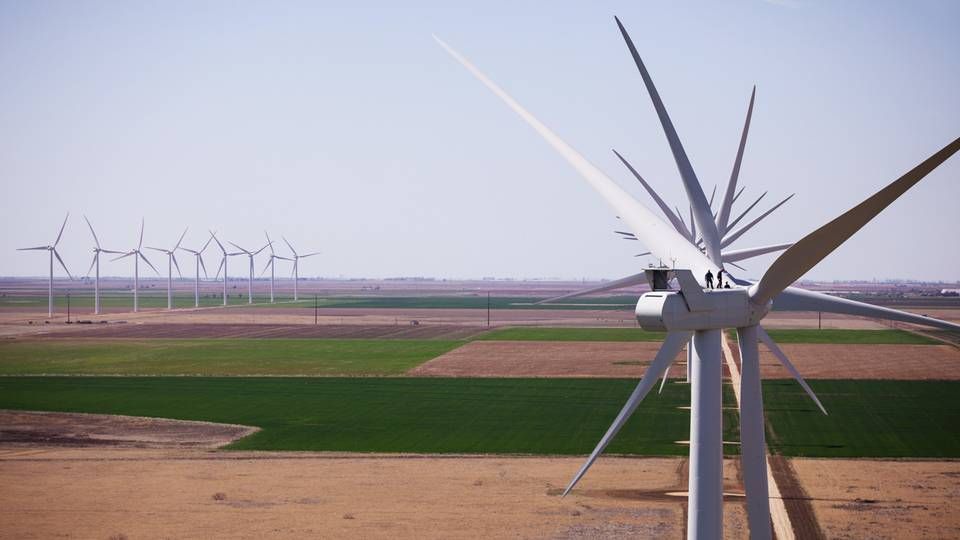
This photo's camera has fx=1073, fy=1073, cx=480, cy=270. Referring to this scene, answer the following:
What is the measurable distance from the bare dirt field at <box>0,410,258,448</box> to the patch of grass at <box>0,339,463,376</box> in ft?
89.3

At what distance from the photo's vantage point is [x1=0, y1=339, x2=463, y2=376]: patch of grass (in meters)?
97.2

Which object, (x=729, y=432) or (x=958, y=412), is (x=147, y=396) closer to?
(x=729, y=432)

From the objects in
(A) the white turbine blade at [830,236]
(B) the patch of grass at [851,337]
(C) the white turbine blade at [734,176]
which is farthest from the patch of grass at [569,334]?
(A) the white turbine blade at [830,236]

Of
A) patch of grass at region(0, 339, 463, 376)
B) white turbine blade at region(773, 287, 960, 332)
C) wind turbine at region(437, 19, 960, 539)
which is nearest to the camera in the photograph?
wind turbine at region(437, 19, 960, 539)

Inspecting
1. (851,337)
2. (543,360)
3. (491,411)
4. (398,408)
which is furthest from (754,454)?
(851,337)

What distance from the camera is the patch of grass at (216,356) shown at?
97.2 m

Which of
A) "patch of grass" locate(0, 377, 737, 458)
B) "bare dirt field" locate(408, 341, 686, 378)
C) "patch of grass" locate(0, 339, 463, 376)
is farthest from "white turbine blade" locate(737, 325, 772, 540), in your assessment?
"patch of grass" locate(0, 339, 463, 376)

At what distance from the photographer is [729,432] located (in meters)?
59.8

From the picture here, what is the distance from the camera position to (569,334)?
5512 inches

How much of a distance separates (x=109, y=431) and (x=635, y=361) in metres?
53.4

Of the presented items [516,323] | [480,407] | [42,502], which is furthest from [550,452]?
[516,323]

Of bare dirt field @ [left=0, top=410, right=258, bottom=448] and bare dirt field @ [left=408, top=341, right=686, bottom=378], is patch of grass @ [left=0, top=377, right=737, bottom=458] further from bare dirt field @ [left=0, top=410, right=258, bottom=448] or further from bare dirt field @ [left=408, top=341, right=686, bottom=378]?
bare dirt field @ [left=408, top=341, right=686, bottom=378]

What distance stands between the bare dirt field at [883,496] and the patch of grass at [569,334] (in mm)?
76160

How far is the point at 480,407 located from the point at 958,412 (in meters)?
30.4
